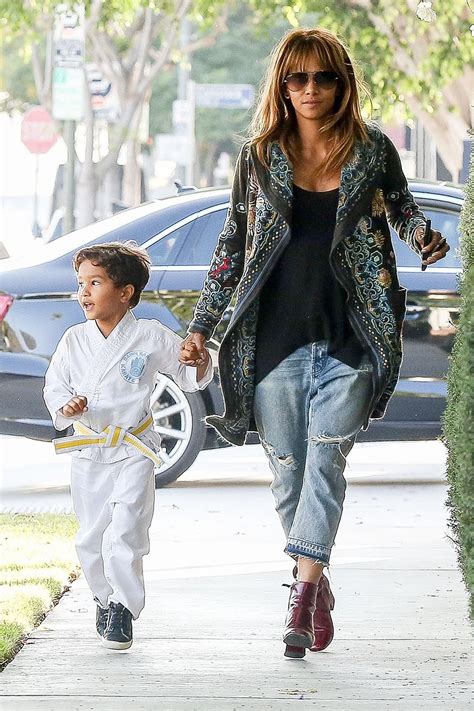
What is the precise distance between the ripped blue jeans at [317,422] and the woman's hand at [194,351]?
0.20 metres

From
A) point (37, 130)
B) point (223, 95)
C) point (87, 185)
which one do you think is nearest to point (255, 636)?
point (223, 95)

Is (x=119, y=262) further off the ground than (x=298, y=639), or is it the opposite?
(x=119, y=262)

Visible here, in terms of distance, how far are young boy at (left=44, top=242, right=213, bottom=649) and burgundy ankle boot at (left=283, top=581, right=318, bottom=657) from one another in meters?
0.47

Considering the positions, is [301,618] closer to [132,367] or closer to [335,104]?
[132,367]

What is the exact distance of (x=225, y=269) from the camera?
493cm

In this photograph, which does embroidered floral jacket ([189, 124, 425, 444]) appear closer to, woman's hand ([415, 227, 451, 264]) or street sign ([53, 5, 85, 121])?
woman's hand ([415, 227, 451, 264])

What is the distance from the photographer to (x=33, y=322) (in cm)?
851

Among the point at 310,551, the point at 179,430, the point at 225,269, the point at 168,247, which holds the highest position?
the point at 225,269

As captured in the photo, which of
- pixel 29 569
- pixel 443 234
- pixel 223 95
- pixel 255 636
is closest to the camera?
pixel 255 636

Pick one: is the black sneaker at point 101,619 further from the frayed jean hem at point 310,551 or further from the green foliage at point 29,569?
the frayed jean hem at point 310,551

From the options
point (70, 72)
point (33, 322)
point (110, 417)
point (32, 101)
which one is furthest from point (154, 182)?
point (110, 417)

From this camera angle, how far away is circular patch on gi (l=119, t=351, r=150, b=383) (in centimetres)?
489

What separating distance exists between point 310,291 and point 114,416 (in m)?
0.72

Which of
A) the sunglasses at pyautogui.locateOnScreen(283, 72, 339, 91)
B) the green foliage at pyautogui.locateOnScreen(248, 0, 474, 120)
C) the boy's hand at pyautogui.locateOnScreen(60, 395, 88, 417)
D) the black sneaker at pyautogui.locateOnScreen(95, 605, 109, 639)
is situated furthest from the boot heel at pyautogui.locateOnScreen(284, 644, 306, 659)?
the green foliage at pyautogui.locateOnScreen(248, 0, 474, 120)
